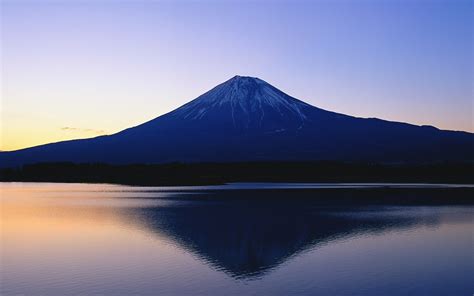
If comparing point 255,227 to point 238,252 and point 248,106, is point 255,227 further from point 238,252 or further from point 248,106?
point 248,106

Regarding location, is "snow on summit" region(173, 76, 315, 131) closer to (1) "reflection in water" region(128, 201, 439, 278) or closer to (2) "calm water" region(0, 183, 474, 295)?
(1) "reflection in water" region(128, 201, 439, 278)

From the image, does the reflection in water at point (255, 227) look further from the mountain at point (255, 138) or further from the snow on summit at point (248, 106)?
the snow on summit at point (248, 106)

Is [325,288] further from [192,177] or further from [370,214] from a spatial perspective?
[192,177]

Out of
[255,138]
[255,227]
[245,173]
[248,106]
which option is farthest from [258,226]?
[248,106]

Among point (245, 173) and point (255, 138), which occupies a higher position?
point (255, 138)

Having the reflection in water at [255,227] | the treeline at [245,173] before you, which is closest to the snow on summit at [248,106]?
the treeline at [245,173]

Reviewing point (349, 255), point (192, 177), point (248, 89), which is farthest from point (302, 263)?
point (248, 89)

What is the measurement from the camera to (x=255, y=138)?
14925 centimetres

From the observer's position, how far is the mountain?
136750 millimetres

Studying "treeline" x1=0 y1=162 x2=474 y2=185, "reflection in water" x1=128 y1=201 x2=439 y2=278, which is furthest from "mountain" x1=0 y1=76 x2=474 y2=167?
"reflection in water" x1=128 y1=201 x2=439 y2=278

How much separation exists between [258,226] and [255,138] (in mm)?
125155

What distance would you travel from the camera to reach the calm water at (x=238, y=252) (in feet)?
43.1

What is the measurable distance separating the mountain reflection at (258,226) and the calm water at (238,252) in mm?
45

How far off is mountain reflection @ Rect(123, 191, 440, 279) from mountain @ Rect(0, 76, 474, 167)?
9484 cm
